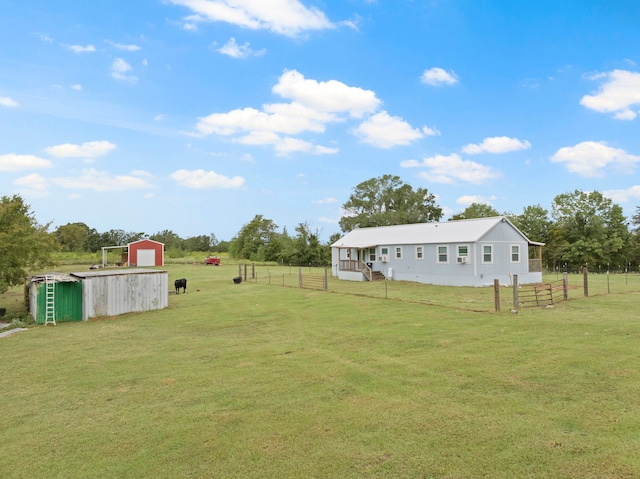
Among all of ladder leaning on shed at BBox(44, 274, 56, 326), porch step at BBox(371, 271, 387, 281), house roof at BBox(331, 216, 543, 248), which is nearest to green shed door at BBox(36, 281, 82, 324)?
ladder leaning on shed at BBox(44, 274, 56, 326)

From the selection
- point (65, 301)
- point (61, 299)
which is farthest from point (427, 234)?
point (61, 299)

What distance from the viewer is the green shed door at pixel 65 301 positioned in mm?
14594

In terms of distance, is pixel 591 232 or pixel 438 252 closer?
pixel 438 252

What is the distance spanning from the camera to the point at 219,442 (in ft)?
15.8

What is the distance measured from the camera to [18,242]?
17578mm

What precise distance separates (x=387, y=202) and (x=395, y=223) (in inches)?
250

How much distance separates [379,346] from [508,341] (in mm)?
3091

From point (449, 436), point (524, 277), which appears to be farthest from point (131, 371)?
point (524, 277)

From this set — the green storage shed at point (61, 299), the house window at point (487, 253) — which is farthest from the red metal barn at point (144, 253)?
the house window at point (487, 253)

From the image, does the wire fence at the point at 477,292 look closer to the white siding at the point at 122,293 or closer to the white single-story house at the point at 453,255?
the white single-story house at the point at 453,255

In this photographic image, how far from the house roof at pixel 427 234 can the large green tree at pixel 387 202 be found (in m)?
30.9

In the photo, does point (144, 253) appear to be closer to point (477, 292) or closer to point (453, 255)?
point (453, 255)

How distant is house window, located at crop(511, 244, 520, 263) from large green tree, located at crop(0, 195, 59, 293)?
27547mm

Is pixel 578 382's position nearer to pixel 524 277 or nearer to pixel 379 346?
pixel 379 346
